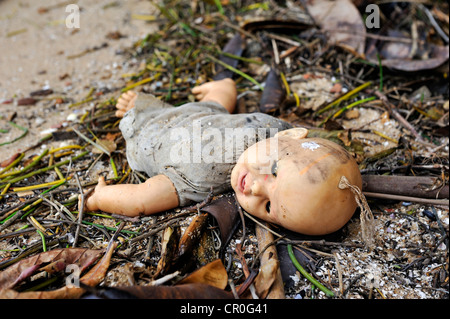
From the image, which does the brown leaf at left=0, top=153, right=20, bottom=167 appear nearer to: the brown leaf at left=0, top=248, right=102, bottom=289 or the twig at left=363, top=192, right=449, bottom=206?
the brown leaf at left=0, top=248, right=102, bottom=289

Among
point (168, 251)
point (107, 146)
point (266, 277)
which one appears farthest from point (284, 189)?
point (107, 146)

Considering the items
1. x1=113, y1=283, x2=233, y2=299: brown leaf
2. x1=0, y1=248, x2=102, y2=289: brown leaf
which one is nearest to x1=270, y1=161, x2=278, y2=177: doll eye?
x1=113, y1=283, x2=233, y2=299: brown leaf

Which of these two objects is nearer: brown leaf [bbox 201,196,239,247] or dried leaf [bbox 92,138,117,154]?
brown leaf [bbox 201,196,239,247]

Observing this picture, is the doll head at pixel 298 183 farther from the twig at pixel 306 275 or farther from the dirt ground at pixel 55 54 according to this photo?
the dirt ground at pixel 55 54

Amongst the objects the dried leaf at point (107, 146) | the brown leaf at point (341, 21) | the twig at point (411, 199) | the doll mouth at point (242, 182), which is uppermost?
the brown leaf at point (341, 21)

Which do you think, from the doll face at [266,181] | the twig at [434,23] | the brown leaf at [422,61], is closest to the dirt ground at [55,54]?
the doll face at [266,181]

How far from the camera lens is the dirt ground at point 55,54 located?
11.1 ft

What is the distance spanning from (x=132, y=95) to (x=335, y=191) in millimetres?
1859

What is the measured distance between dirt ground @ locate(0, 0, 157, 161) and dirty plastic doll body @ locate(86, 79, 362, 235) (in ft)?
4.29

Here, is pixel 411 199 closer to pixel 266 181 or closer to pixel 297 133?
pixel 297 133

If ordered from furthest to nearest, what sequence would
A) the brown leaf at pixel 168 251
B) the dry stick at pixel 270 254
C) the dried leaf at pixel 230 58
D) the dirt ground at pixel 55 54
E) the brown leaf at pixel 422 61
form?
1. the dried leaf at pixel 230 58
2. the dirt ground at pixel 55 54
3. the brown leaf at pixel 422 61
4. the brown leaf at pixel 168 251
5. the dry stick at pixel 270 254

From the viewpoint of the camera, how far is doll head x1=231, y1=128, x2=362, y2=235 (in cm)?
186

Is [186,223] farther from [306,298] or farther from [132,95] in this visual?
[132,95]

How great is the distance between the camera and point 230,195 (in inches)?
94.7
